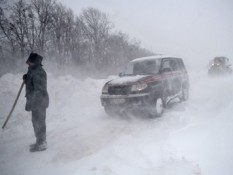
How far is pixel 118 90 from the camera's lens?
6766 mm

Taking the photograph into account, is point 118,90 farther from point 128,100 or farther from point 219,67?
point 219,67

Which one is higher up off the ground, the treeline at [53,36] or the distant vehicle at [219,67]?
the treeline at [53,36]

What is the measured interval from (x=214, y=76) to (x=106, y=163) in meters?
17.8

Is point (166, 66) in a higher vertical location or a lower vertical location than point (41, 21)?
lower

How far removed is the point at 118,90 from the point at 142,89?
790 millimetres

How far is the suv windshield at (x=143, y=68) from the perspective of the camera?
7.47 meters

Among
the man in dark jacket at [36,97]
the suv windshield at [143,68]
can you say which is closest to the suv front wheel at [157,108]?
the suv windshield at [143,68]

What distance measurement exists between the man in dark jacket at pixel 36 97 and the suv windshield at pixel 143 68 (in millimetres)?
3732

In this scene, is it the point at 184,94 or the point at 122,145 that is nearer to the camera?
the point at 122,145

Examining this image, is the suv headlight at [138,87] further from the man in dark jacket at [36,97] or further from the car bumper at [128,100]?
the man in dark jacket at [36,97]

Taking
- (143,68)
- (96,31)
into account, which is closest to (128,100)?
(143,68)

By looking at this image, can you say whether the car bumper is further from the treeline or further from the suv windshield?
the treeline

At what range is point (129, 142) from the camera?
4.80 meters

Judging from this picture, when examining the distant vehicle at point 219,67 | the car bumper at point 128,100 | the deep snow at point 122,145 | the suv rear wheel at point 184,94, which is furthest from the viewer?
the distant vehicle at point 219,67
